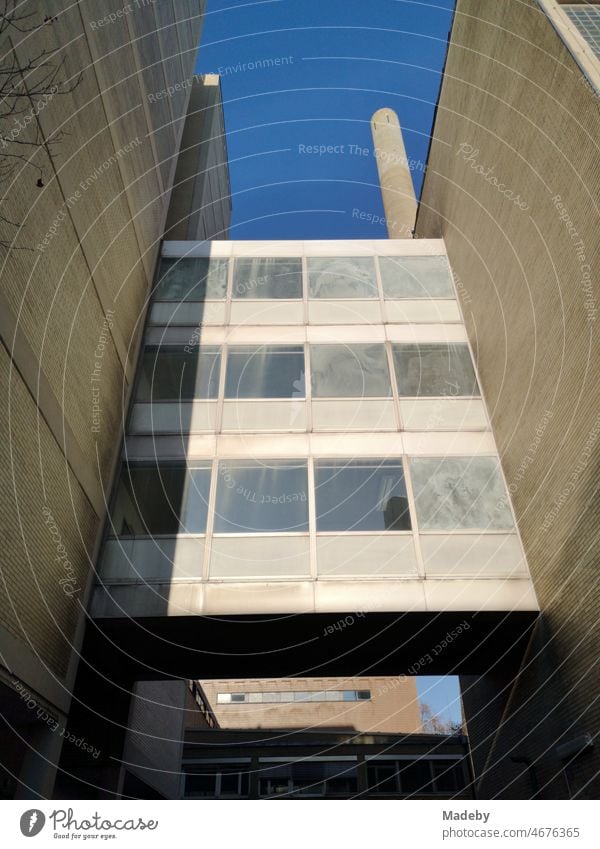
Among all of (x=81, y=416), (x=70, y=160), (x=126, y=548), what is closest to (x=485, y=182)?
(x=70, y=160)

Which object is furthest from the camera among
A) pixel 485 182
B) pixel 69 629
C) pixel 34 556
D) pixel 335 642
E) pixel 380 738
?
pixel 380 738

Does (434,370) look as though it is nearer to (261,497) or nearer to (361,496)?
(361,496)

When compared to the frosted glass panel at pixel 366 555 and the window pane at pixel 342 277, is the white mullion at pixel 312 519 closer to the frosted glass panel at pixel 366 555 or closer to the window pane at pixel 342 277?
the frosted glass panel at pixel 366 555

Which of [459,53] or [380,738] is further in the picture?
[380,738]

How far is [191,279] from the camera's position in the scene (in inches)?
687

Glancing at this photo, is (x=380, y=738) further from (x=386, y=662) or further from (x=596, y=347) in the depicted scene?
(x=596, y=347)

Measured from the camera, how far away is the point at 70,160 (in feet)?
35.3

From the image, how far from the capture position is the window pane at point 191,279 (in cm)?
1703

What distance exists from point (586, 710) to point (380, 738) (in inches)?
965

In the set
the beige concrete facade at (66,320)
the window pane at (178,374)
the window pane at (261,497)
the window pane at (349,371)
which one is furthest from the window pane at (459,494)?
the beige concrete facade at (66,320)

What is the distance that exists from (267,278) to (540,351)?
27.8 ft

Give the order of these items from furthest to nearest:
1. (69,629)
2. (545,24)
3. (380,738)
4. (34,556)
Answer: (380,738) → (545,24) → (69,629) → (34,556)

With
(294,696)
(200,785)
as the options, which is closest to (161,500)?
(200,785)

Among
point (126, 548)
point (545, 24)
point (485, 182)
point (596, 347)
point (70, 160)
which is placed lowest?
point (126, 548)
